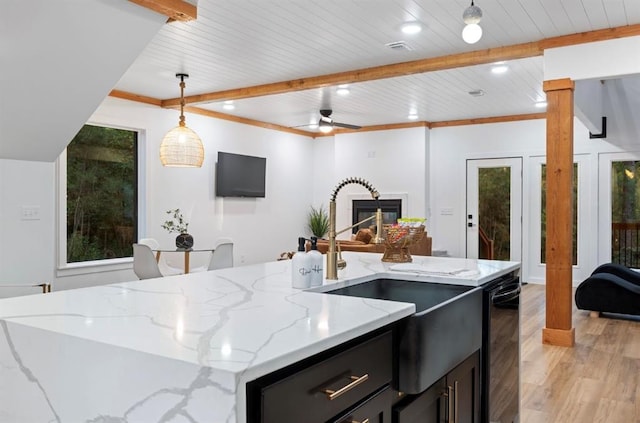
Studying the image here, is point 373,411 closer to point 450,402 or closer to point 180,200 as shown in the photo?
point 450,402

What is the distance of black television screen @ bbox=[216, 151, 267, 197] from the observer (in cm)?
783

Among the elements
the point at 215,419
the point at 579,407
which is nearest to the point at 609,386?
the point at 579,407

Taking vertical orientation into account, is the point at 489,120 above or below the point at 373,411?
above

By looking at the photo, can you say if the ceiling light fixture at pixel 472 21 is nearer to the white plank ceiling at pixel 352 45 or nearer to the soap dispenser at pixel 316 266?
the white plank ceiling at pixel 352 45

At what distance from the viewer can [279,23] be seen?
4.09m

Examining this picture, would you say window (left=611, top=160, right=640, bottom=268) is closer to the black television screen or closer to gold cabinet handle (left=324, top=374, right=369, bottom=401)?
the black television screen

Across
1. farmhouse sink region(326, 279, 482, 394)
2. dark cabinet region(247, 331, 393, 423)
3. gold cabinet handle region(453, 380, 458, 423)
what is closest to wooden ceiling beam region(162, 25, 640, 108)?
farmhouse sink region(326, 279, 482, 394)

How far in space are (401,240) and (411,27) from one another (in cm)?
225

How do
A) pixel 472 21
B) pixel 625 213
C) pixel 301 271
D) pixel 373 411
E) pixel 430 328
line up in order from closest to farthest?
pixel 373 411, pixel 430 328, pixel 301 271, pixel 472 21, pixel 625 213

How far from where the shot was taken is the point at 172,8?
10.0ft

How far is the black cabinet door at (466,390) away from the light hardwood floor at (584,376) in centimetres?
104

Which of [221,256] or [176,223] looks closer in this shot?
[221,256]

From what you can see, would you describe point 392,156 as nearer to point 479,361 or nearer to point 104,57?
point 104,57

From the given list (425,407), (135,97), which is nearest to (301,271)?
(425,407)
